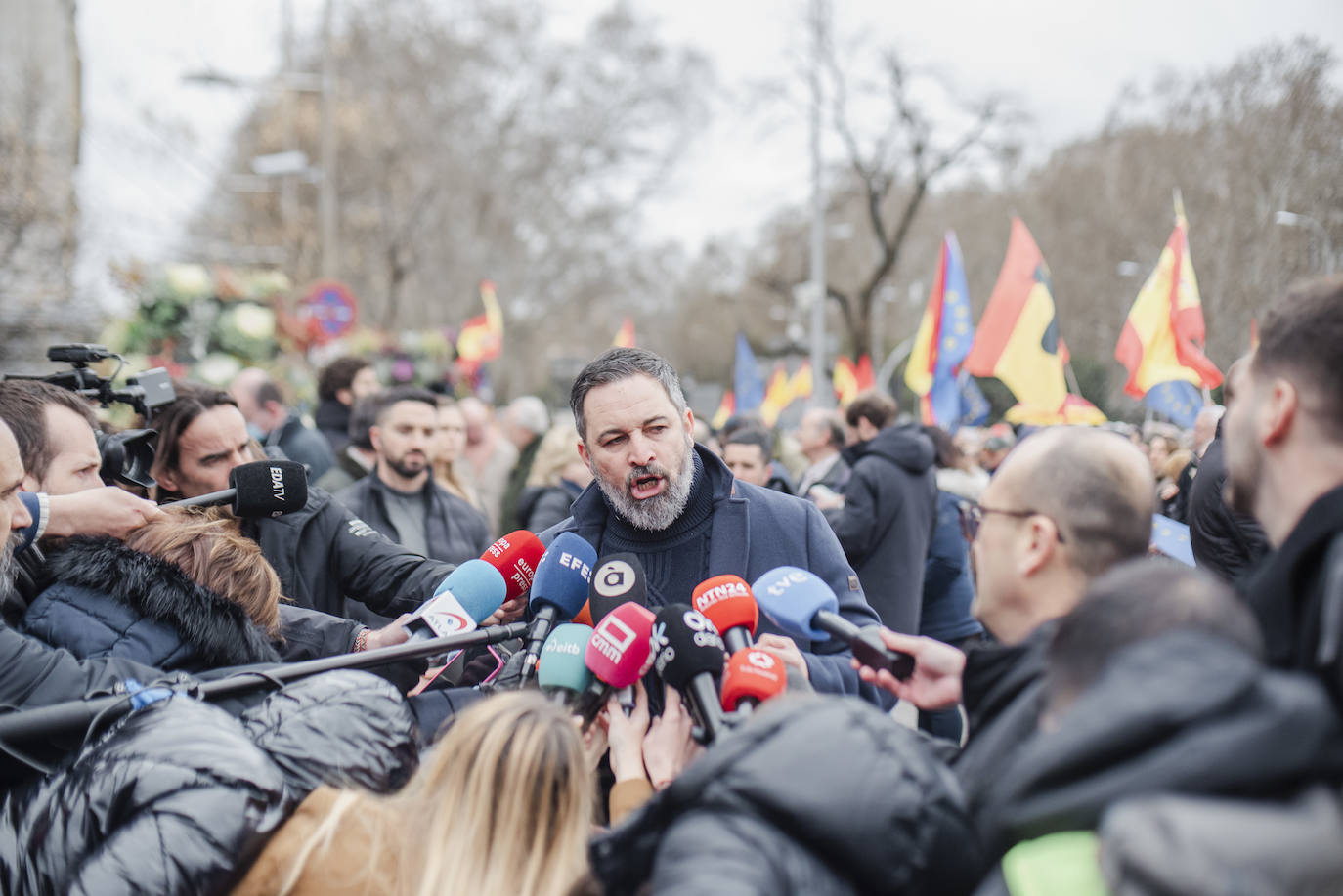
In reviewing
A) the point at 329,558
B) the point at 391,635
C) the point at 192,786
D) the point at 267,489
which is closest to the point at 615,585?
the point at 391,635

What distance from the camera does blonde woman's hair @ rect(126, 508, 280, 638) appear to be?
2559mm

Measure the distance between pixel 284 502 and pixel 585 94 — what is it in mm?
27796

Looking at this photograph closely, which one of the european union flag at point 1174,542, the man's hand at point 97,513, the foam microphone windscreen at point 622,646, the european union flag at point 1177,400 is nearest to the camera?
the foam microphone windscreen at point 622,646

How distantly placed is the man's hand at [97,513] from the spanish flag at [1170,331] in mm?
6676

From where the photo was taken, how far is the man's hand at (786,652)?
244 cm

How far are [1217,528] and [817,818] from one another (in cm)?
346

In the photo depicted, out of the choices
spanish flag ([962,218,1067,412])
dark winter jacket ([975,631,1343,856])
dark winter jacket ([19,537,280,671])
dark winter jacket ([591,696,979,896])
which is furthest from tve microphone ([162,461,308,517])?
spanish flag ([962,218,1067,412])

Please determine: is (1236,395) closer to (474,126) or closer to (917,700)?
(917,700)

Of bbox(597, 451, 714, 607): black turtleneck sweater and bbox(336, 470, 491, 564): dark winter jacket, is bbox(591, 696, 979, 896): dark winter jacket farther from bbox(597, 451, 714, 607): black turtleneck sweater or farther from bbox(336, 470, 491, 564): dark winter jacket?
bbox(336, 470, 491, 564): dark winter jacket

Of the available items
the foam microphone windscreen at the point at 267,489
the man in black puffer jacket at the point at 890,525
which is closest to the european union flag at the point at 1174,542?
the man in black puffer jacket at the point at 890,525

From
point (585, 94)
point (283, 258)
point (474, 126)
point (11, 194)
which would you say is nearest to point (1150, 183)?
point (585, 94)

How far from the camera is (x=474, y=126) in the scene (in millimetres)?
27562

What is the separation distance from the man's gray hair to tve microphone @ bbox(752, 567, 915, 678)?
92 centimetres

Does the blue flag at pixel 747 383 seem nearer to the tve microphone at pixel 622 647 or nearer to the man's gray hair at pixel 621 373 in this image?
the man's gray hair at pixel 621 373
